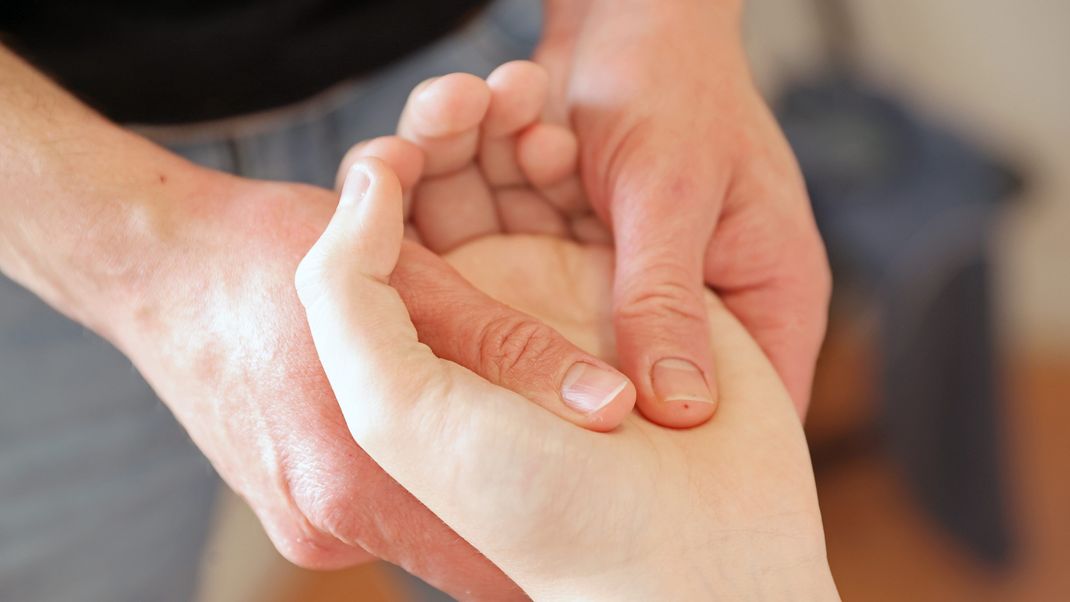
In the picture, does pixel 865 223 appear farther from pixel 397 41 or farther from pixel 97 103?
pixel 97 103

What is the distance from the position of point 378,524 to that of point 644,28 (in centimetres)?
46

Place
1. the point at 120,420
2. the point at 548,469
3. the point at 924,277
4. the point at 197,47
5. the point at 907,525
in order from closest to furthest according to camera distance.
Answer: the point at 548,469, the point at 197,47, the point at 120,420, the point at 924,277, the point at 907,525

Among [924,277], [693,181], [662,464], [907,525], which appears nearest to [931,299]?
[924,277]

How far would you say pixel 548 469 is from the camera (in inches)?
19.8

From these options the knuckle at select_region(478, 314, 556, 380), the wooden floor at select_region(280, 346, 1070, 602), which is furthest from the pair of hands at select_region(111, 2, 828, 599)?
the wooden floor at select_region(280, 346, 1070, 602)

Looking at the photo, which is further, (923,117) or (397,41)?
(923,117)

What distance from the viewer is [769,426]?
2.04 feet

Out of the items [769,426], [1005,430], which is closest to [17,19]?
[769,426]

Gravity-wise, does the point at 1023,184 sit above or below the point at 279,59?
below

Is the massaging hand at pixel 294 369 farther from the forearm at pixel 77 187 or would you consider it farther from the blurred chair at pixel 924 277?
the blurred chair at pixel 924 277

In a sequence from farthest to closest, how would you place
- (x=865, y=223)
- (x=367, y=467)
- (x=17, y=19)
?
(x=865, y=223) < (x=17, y=19) < (x=367, y=467)

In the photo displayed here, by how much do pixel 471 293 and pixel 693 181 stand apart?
0.20 metres

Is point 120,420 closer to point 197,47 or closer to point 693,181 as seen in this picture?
point 197,47

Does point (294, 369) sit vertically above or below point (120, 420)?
above
